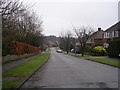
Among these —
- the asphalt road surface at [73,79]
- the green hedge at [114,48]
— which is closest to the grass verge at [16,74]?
the asphalt road surface at [73,79]

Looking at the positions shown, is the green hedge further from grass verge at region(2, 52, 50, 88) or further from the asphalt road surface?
grass verge at region(2, 52, 50, 88)

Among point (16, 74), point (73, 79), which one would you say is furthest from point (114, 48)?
point (16, 74)

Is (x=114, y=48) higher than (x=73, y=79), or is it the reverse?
(x=114, y=48)

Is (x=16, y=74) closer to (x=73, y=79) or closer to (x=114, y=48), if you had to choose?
(x=73, y=79)

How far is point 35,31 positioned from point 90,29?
1498cm

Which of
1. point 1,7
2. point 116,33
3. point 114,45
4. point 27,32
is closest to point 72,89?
point 1,7

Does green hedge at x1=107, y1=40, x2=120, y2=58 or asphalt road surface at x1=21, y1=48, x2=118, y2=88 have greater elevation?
green hedge at x1=107, y1=40, x2=120, y2=58

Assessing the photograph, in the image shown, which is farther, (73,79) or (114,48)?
(114,48)

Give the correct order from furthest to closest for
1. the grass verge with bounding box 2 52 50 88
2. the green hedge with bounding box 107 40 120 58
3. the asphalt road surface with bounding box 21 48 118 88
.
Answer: the green hedge with bounding box 107 40 120 58 < the asphalt road surface with bounding box 21 48 118 88 < the grass verge with bounding box 2 52 50 88

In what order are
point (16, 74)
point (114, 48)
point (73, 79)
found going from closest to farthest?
point (73, 79) → point (16, 74) → point (114, 48)

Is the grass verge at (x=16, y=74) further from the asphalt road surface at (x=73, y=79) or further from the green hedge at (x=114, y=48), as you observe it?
the green hedge at (x=114, y=48)

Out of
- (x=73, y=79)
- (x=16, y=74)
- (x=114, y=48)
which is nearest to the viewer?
(x=73, y=79)

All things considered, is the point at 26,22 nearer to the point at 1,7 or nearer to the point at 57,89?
the point at 1,7

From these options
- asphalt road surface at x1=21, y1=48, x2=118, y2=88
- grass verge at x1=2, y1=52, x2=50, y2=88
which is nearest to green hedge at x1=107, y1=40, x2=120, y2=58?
asphalt road surface at x1=21, y1=48, x2=118, y2=88
